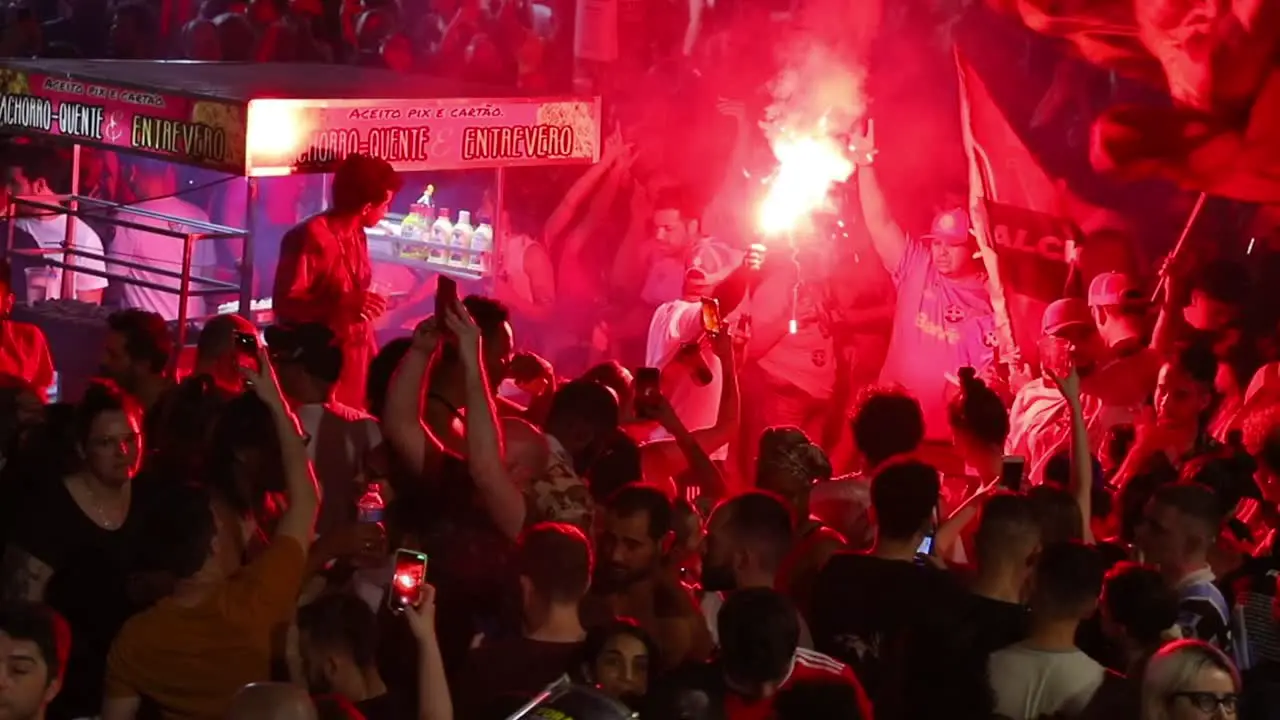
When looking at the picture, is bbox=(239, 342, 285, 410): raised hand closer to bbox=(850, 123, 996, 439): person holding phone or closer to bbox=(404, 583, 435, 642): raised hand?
bbox=(404, 583, 435, 642): raised hand

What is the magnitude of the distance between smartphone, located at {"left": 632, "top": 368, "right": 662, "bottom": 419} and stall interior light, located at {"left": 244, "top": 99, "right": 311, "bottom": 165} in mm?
2953

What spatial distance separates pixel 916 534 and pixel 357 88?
19.5 feet

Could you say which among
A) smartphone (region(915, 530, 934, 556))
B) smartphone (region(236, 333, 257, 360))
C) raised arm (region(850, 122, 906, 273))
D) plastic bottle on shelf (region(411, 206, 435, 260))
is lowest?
smartphone (region(915, 530, 934, 556))

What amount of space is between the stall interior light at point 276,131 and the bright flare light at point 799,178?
311cm

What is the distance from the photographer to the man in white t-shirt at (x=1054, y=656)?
4.38m

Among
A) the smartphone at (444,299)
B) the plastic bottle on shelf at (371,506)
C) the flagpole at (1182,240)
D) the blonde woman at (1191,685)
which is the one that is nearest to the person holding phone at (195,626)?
the smartphone at (444,299)

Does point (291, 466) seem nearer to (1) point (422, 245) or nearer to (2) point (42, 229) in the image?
(1) point (422, 245)

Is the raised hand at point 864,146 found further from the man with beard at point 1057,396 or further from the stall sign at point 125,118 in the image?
the stall sign at point 125,118

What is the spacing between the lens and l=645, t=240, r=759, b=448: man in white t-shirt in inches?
396

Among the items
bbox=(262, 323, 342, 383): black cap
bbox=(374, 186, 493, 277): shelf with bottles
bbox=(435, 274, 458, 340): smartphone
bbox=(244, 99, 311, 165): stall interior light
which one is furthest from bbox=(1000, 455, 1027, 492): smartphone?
bbox=(374, 186, 493, 277): shelf with bottles

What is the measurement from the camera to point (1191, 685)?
4.03 meters

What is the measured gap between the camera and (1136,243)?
375 inches

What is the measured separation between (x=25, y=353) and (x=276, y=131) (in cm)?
166

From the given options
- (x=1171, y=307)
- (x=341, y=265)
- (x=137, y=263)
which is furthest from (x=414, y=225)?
(x=1171, y=307)
